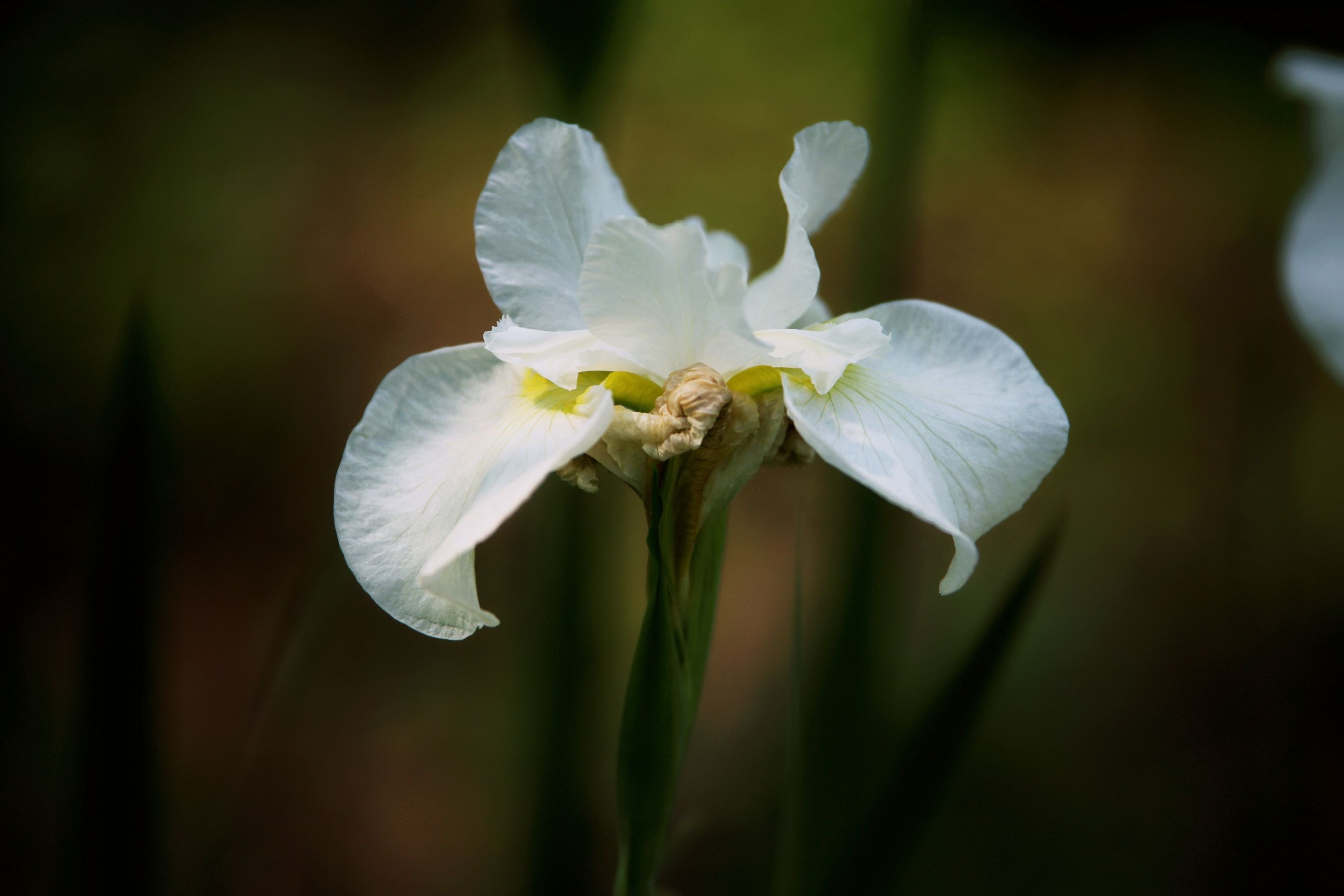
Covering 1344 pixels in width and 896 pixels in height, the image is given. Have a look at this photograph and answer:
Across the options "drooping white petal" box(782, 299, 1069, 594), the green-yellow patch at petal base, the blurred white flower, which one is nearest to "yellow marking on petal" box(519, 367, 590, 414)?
the green-yellow patch at petal base

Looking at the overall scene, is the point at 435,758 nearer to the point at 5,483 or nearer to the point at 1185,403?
the point at 5,483

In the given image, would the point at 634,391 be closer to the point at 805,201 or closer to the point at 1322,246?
the point at 805,201

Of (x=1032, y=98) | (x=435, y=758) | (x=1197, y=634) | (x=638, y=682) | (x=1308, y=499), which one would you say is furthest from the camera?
(x=1032, y=98)

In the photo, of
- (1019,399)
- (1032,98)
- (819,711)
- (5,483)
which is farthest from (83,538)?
(1032,98)

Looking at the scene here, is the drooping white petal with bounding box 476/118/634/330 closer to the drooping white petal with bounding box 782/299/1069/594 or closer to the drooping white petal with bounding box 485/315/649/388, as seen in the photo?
the drooping white petal with bounding box 485/315/649/388

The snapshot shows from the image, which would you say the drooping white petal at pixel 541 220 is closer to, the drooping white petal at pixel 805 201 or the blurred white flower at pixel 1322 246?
the drooping white petal at pixel 805 201

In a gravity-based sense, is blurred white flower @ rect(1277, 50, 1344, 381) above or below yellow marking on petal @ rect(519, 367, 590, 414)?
above

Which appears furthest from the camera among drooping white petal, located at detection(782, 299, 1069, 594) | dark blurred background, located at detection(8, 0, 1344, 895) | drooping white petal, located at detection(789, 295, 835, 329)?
dark blurred background, located at detection(8, 0, 1344, 895)
